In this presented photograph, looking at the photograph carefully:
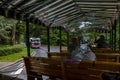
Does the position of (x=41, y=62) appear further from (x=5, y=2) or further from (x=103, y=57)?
(x=103, y=57)

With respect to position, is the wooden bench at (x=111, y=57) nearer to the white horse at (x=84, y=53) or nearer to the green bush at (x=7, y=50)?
the white horse at (x=84, y=53)

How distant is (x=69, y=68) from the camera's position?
6410mm

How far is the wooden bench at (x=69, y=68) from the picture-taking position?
19.0 feet

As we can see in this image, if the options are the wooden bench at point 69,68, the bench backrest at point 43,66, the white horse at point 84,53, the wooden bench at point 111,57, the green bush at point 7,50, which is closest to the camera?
the wooden bench at point 69,68

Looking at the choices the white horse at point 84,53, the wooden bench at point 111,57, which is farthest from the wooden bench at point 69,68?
the wooden bench at point 111,57

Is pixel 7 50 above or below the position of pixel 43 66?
below

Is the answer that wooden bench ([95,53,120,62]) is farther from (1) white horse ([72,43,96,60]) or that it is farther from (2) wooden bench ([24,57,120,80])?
(2) wooden bench ([24,57,120,80])

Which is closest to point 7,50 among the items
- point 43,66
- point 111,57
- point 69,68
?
point 111,57

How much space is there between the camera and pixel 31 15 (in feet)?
28.7

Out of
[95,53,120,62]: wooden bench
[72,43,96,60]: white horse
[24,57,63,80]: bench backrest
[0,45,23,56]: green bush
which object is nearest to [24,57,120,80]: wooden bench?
[24,57,63,80]: bench backrest

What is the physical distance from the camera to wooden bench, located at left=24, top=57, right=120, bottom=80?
19.0 feet

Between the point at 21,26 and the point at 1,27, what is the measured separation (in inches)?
566

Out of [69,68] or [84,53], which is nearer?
[69,68]

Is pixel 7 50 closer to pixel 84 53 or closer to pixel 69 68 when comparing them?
pixel 84 53
